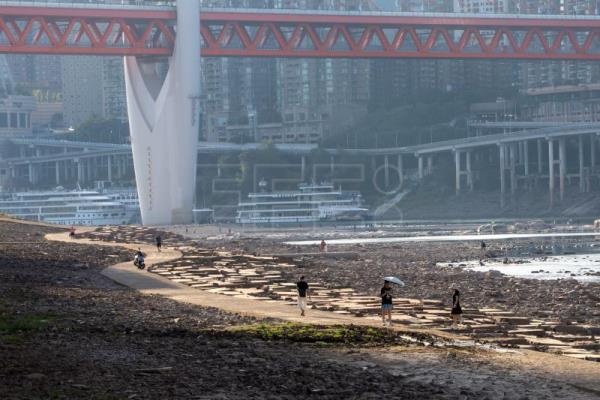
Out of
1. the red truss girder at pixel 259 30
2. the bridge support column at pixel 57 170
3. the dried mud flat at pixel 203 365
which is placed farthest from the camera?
the bridge support column at pixel 57 170

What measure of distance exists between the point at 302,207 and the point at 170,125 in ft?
102

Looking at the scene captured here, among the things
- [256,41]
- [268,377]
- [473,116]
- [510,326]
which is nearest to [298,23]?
[256,41]

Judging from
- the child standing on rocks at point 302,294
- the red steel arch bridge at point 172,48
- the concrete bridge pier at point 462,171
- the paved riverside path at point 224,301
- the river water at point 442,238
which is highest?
the red steel arch bridge at point 172,48

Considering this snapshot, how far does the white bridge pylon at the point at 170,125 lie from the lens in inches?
3460

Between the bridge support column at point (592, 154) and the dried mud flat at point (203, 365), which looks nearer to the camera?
the dried mud flat at point (203, 365)

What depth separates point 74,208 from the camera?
386 ft

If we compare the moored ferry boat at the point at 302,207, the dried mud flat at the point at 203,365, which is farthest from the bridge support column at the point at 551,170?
the dried mud flat at the point at 203,365

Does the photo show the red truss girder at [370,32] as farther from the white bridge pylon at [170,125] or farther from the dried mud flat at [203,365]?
the dried mud flat at [203,365]

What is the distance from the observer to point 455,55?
92.8 m

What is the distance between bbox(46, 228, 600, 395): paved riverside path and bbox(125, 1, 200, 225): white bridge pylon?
3420 centimetres

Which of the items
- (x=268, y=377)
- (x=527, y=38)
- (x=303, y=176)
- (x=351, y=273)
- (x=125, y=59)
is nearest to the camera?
(x=268, y=377)

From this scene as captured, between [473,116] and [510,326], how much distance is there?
113m

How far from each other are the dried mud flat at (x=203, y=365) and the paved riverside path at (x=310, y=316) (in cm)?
37

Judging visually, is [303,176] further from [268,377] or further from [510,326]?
[268,377]
